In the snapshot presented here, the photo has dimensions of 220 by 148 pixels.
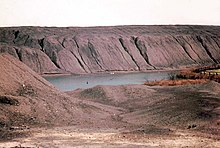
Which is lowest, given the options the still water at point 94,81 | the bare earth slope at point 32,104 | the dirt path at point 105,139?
the dirt path at point 105,139

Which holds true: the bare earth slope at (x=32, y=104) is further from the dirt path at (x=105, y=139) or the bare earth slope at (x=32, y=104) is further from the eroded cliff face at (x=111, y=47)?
the eroded cliff face at (x=111, y=47)

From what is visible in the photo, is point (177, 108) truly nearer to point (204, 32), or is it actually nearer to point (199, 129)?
point (199, 129)

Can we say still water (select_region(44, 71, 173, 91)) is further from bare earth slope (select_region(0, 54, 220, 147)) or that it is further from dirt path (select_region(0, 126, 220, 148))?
dirt path (select_region(0, 126, 220, 148))

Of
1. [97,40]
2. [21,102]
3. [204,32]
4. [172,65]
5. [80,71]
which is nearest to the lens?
[21,102]

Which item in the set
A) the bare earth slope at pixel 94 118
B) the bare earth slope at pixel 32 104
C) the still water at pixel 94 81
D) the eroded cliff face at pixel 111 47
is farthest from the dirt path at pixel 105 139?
the eroded cliff face at pixel 111 47

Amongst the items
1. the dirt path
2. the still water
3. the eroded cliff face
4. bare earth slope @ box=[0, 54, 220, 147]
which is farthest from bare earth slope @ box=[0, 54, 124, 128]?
the eroded cliff face

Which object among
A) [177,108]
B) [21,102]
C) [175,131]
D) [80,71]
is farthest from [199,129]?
[80,71]

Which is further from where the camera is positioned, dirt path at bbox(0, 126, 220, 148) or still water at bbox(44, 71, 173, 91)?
still water at bbox(44, 71, 173, 91)

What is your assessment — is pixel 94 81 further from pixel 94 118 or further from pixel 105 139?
pixel 105 139
